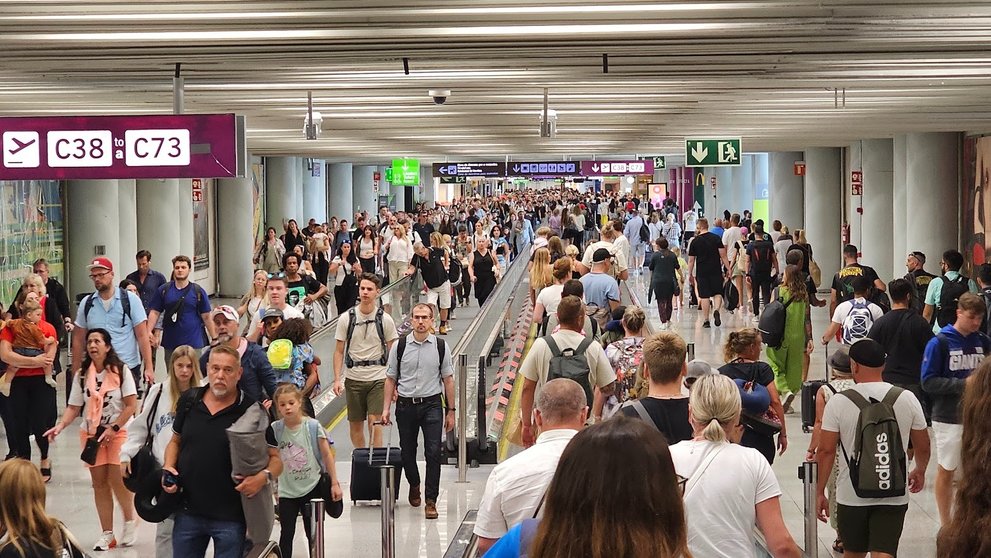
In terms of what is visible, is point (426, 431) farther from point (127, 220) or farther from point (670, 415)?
point (127, 220)

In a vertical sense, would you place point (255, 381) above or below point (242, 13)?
below

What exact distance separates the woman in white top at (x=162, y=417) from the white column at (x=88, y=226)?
15.5 m

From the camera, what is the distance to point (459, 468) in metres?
11.0

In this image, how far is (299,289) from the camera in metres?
14.6

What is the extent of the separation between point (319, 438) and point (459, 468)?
365 centimetres

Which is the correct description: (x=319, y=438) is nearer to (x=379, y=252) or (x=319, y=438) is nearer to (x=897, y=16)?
(x=897, y=16)

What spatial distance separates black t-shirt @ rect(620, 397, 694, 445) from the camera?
613 cm

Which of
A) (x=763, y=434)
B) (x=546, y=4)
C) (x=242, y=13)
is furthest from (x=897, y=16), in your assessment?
(x=242, y=13)

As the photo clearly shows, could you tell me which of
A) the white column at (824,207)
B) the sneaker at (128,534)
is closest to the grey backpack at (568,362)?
the sneaker at (128,534)

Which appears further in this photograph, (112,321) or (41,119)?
(112,321)

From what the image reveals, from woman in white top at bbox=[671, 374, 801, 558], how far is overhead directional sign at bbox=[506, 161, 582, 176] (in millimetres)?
37057

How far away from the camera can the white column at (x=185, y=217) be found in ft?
84.0

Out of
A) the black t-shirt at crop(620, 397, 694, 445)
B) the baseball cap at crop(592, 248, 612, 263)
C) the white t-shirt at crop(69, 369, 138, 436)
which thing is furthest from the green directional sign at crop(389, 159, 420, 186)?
the black t-shirt at crop(620, 397, 694, 445)

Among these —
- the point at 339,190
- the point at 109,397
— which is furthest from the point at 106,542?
the point at 339,190
